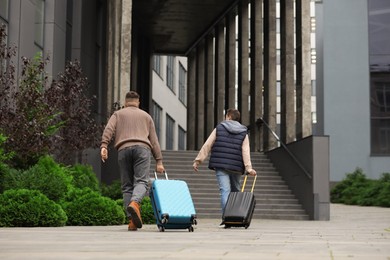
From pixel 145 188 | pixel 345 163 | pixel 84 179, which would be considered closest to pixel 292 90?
pixel 84 179

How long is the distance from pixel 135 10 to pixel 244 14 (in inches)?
216

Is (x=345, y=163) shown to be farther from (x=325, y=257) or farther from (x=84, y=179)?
(x=325, y=257)

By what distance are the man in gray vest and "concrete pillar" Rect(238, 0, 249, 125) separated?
20986 millimetres

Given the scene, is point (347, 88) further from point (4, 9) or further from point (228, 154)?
point (228, 154)

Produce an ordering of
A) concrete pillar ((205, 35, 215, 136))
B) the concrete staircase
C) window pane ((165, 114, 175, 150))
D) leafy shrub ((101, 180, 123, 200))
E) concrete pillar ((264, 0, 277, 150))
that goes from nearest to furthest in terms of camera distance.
A: leafy shrub ((101, 180, 123, 200)), the concrete staircase, concrete pillar ((264, 0, 277, 150)), concrete pillar ((205, 35, 215, 136)), window pane ((165, 114, 175, 150))

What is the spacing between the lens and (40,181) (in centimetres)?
1495

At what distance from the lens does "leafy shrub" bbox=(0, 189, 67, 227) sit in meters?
13.2

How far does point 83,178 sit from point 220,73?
22.7m

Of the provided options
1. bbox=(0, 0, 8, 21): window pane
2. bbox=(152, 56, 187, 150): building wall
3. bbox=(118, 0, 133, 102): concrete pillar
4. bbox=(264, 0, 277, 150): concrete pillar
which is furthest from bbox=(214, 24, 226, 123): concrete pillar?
bbox=(0, 0, 8, 21): window pane

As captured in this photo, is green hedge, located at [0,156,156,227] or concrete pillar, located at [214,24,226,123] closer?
green hedge, located at [0,156,156,227]

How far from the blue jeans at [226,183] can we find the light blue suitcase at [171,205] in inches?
79.6

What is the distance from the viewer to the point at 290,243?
8.74 meters

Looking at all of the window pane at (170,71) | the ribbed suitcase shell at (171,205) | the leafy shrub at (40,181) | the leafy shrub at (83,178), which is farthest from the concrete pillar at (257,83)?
the window pane at (170,71)

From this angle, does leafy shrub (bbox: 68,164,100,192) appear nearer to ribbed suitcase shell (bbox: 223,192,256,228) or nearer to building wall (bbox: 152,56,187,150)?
ribbed suitcase shell (bbox: 223,192,256,228)
